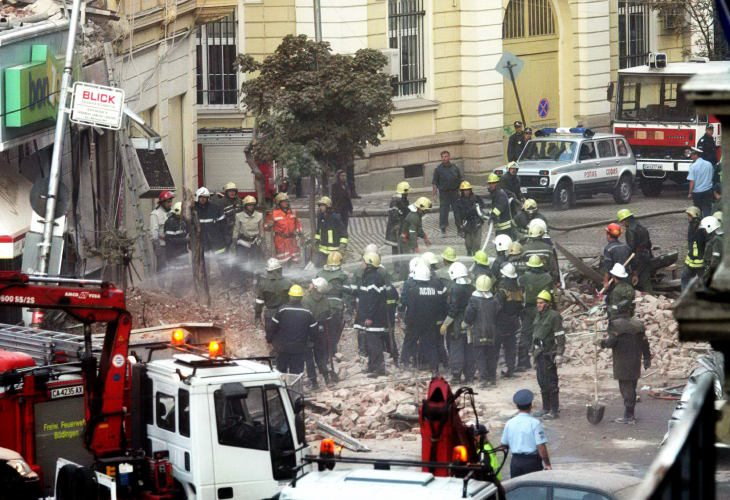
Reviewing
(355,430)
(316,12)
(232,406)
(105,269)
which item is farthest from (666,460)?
(316,12)

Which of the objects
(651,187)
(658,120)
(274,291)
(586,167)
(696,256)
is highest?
(658,120)

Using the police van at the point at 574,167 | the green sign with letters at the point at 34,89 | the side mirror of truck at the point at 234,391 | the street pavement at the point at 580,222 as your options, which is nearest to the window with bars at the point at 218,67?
the street pavement at the point at 580,222

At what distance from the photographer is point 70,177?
19.6m

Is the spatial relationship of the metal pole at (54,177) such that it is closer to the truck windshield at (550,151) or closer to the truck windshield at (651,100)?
the truck windshield at (550,151)

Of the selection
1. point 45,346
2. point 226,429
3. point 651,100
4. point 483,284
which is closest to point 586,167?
point 651,100

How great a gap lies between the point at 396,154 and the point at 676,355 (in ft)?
50.0

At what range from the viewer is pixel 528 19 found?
115ft

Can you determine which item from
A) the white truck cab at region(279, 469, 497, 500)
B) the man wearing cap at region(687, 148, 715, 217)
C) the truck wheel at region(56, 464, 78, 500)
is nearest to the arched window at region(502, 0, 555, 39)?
the man wearing cap at region(687, 148, 715, 217)

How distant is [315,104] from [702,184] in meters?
7.58

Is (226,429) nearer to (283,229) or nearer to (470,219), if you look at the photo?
(283,229)

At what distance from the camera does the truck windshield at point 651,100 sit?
2927 cm

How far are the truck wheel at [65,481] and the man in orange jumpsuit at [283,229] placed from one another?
1132 centimetres

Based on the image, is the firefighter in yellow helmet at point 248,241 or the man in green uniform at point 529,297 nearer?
the man in green uniform at point 529,297

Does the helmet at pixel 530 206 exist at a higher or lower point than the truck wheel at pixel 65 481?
higher
